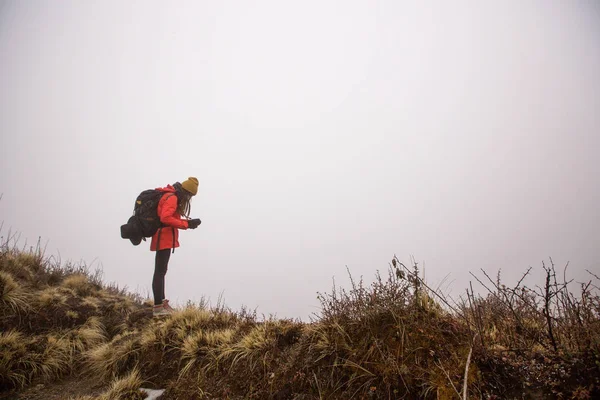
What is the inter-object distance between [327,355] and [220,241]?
11518 centimetres

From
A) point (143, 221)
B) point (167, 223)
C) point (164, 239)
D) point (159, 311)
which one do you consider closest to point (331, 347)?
point (159, 311)

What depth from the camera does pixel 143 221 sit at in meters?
6.38

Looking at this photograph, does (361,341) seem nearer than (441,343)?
No

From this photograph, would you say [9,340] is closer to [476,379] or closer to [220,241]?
[476,379]

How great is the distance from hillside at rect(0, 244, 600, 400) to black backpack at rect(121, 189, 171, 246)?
191 centimetres

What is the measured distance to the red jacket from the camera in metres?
6.46

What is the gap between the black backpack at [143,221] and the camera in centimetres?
632

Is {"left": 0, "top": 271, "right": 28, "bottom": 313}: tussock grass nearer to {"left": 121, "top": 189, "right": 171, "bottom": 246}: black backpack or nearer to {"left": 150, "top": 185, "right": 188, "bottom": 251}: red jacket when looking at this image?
{"left": 121, "top": 189, "right": 171, "bottom": 246}: black backpack

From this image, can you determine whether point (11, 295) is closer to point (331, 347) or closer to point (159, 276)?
point (159, 276)

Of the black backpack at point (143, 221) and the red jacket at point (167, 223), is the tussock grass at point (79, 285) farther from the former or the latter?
the red jacket at point (167, 223)

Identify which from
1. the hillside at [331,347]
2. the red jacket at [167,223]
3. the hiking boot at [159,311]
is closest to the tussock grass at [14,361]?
the hillside at [331,347]

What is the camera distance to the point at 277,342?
161 inches

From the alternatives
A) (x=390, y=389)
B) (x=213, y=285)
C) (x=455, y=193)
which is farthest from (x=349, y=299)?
(x=455, y=193)

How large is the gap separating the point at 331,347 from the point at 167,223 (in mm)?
4796
